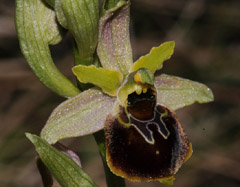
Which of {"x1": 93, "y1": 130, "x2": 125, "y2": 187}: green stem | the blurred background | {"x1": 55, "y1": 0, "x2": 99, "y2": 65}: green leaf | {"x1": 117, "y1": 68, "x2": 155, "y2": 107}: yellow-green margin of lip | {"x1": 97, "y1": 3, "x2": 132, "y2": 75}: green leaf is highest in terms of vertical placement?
{"x1": 55, "y1": 0, "x2": 99, "y2": 65}: green leaf

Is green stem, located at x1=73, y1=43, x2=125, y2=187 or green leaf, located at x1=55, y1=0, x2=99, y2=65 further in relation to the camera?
green stem, located at x1=73, y1=43, x2=125, y2=187

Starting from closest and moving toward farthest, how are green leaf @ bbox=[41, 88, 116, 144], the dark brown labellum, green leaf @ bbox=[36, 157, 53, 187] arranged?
the dark brown labellum
green leaf @ bbox=[41, 88, 116, 144]
green leaf @ bbox=[36, 157, 53, 187]

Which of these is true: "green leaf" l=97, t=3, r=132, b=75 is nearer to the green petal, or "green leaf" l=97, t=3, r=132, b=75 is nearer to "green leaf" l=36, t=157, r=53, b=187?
the green petal

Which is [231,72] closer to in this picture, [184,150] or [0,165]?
[0,165]

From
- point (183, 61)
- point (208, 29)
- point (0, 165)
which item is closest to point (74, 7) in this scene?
point (0, 165)

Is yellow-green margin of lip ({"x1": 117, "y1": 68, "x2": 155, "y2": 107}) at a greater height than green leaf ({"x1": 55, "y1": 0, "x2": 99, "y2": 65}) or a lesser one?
lesser

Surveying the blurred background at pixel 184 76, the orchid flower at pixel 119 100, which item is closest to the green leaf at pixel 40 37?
the orchid flower at pixel 119 100

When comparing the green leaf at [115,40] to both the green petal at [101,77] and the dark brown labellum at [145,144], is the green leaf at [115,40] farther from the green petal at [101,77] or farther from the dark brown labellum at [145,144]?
the dark brown labellum at [145,144]

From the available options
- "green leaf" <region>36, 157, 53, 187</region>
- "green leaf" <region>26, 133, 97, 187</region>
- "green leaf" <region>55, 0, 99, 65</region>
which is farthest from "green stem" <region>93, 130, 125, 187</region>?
"green leaf" <region>55, 0, 99, 65</region>
